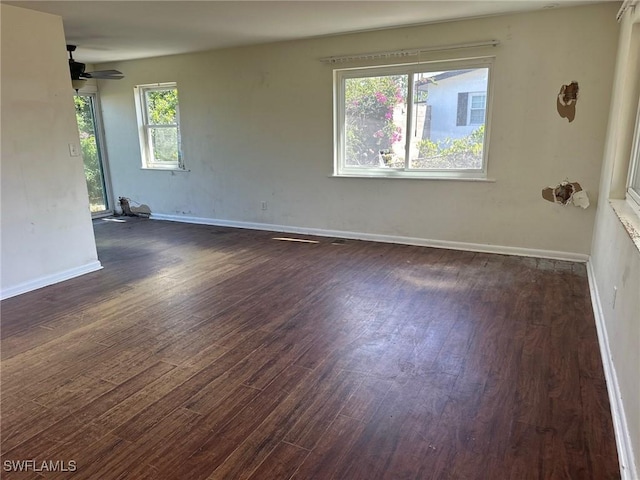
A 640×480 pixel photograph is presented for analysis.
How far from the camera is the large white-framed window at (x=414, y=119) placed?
4.41 meters

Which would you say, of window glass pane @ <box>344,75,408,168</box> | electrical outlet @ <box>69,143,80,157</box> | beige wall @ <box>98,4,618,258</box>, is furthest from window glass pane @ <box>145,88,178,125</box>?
window glass pane @ <box>344,75,408,168</box>

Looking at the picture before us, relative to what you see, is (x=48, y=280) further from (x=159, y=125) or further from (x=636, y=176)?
(x=636, y=176)

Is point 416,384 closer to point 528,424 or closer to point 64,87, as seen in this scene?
point 528,424

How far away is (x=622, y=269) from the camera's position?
222cm

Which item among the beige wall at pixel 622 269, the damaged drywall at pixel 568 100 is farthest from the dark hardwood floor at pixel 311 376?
the damaged drywall at pixel 568 100

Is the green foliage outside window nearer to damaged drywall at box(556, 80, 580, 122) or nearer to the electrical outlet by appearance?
the electrical outlet

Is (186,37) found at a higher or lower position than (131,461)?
higher

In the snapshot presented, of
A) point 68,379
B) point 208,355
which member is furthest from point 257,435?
point 68,379

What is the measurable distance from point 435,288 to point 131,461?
8.46 feet

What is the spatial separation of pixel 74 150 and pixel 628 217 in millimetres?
4371

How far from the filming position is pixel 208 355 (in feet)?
8.30

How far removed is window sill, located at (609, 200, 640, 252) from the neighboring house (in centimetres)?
182

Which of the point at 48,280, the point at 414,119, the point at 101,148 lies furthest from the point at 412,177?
the point at 101,148

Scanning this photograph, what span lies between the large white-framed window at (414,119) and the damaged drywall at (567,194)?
66 centimetres
